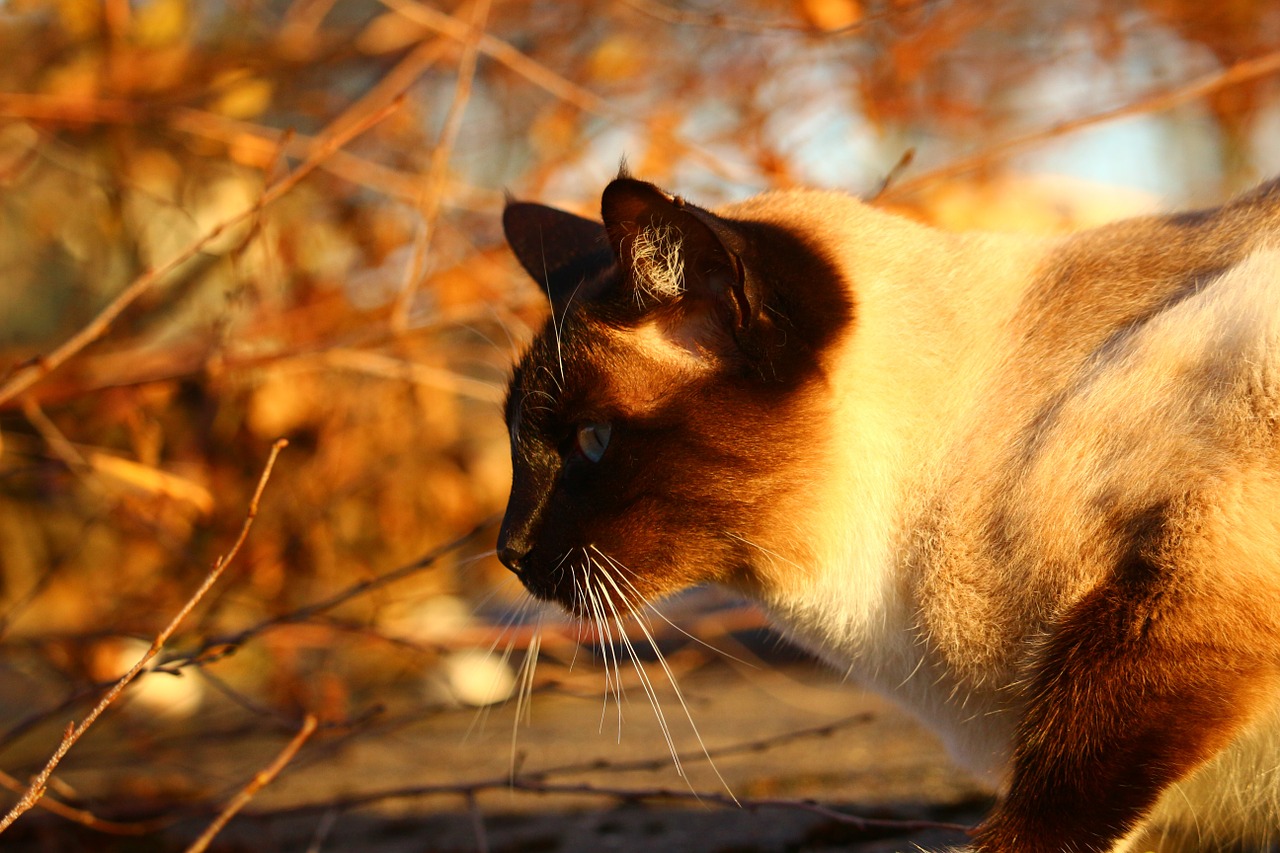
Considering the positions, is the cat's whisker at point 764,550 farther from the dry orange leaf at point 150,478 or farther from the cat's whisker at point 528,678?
the dry orange leaf at point 150,478

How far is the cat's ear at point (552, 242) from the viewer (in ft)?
6.45

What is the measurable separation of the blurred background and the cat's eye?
1110mm

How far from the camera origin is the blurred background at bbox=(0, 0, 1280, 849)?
10.0 ft

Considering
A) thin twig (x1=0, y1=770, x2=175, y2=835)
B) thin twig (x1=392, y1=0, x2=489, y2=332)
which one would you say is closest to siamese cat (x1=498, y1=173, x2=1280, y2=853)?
thin twig (x1=392, y1=0, x2=489, y2=332)

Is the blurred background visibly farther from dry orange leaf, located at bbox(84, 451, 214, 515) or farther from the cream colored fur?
the cream colored fur

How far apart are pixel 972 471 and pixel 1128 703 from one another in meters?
0.39

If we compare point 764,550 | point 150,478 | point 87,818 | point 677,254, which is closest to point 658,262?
point 677,254

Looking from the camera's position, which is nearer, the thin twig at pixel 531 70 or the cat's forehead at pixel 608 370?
the cat's forehead at pixel 608 370

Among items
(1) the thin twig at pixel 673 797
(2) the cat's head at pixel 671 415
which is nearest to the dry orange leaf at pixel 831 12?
(2) the cat's head at pixel 671 415

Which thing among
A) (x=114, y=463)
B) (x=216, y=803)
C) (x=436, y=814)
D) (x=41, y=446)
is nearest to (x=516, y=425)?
(x=216, y=803)

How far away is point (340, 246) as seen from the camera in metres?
3.98

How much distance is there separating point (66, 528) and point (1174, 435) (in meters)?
3.85

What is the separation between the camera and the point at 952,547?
1.50m

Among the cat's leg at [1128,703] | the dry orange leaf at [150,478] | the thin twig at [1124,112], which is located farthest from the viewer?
the dry orange leaf at [150,478]
